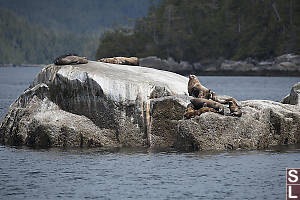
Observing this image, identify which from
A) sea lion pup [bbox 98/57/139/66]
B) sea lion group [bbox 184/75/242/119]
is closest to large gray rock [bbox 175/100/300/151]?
sea lion group [bbox 184/75/242/119]

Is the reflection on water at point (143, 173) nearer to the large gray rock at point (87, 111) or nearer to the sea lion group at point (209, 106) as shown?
the large gray rock at point (87, 111)

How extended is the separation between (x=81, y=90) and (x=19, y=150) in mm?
3495

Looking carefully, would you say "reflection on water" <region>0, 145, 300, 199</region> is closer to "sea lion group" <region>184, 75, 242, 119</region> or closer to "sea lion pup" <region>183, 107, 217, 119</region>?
"sea lion pup" <region>183, 107, 217, 119</region>

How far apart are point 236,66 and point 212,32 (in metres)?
22.6

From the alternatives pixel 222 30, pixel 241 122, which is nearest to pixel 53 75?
pixel 241 122

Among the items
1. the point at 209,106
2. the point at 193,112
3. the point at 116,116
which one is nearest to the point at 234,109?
the point at 209,106

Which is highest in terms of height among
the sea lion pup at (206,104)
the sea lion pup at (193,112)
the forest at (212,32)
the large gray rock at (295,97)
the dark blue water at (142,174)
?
the forest at (212,32)

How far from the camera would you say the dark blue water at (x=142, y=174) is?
19.1m

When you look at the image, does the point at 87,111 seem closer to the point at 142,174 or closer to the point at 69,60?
the point at 69,60

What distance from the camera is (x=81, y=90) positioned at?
2756cm

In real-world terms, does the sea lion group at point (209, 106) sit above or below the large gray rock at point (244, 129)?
above

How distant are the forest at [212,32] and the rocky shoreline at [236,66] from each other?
6.98 ft

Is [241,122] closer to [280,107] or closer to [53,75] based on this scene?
[280,107]

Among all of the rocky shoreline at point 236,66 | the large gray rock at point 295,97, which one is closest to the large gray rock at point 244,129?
the large gray rock at point 295,97
